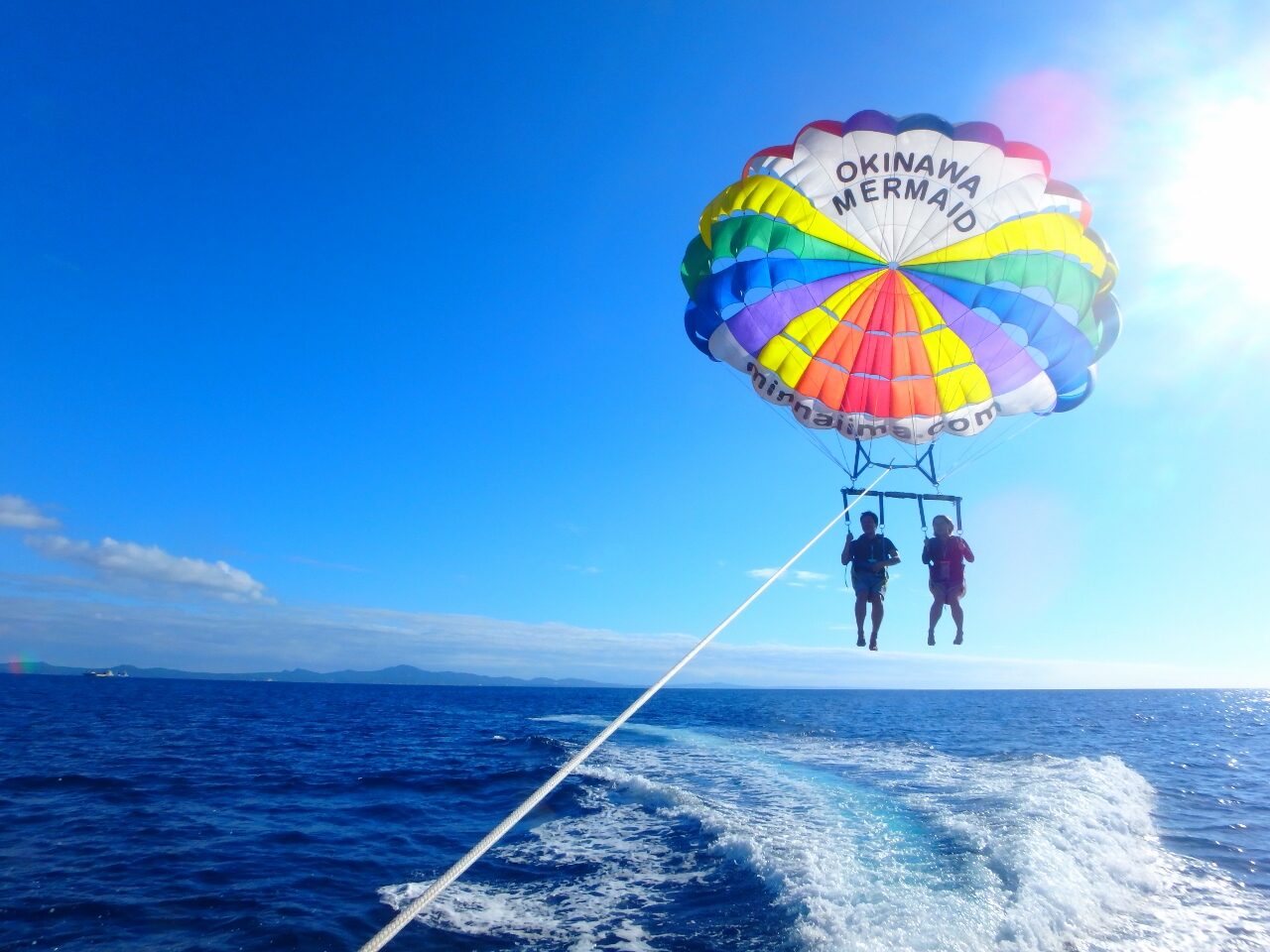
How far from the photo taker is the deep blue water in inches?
328

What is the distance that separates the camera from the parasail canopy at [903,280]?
9305 mm

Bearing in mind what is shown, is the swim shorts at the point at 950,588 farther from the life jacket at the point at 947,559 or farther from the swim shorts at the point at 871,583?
the swim shorts at the point at 871,583

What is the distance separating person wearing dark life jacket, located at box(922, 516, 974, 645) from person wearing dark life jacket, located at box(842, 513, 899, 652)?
591 mm

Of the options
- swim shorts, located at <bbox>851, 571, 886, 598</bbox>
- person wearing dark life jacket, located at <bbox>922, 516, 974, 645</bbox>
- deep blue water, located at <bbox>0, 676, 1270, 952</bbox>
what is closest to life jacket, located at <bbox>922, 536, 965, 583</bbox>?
person wearing dark life jacket, located at <bbox>922, 516, 974, 645</bbox>

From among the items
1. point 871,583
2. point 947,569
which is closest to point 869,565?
point 871,583

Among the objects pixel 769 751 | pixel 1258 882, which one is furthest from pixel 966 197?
pixel 769 751

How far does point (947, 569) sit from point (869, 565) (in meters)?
0.99

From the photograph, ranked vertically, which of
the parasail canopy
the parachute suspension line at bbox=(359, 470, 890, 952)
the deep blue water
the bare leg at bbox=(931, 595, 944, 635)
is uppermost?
the parasail canopy

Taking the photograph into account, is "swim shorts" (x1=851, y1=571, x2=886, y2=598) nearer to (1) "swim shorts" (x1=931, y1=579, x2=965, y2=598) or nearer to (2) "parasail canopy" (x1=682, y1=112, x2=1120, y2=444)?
(1) "swim shorts" (x1=931, y1=579, x2=965, y2=598)

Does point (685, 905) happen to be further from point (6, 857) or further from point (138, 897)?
point (6, 857)

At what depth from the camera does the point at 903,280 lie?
1055 cm

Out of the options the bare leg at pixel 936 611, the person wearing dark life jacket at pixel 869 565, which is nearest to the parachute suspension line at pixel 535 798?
the person wearing dark life jacket at pixel 869 565

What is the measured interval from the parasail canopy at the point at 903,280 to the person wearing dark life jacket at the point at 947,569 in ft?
5.66

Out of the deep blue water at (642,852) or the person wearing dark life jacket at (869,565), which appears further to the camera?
the person wearing dark life jacket at (869,565)
